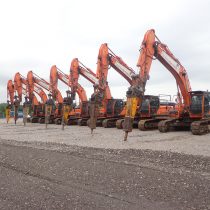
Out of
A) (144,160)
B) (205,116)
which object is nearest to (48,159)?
(144,160)

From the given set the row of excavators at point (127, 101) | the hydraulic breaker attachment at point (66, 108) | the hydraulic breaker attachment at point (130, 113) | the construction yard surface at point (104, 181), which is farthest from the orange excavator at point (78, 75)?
the construction yard surface at point (104, 181)

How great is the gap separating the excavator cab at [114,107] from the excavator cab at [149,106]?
12.6 ft

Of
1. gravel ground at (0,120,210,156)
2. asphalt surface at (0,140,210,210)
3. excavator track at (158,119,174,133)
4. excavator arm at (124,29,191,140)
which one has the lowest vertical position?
asphalt surface at (0,140,210,210)

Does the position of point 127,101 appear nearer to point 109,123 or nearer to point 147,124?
point 147,124

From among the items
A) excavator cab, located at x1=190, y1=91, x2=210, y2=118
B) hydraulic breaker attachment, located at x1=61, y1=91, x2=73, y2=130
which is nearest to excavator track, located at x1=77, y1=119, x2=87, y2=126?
hydraulic breaker attachment, located at x1=61, y1=91, x2=73, y2=130

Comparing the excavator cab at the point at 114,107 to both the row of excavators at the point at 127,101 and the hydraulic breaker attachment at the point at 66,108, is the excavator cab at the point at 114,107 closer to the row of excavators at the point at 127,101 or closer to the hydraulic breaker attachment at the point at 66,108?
the row of excavators at the point at 127,101

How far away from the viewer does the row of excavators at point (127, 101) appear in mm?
22609

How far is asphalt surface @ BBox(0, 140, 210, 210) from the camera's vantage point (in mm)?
6504

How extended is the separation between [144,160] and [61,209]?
5743mm

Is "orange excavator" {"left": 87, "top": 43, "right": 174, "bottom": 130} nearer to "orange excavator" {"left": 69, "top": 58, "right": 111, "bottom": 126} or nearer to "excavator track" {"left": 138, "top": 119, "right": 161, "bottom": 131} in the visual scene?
"excavator track" {"left": 138, "top": 119, "right": 161, "bottom": 131}

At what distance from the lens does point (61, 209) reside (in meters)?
6.16

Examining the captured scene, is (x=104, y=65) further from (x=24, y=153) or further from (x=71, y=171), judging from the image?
(x=71, y=171)

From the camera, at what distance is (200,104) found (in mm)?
23500

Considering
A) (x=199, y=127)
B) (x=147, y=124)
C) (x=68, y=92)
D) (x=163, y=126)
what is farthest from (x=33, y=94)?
(x=199, y=127)
